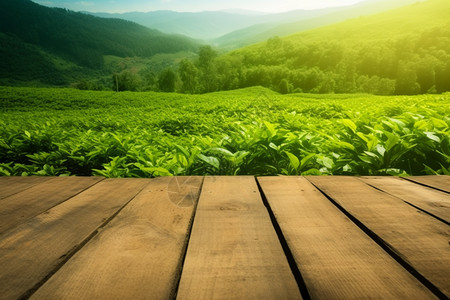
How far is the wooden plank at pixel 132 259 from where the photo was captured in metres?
0.74

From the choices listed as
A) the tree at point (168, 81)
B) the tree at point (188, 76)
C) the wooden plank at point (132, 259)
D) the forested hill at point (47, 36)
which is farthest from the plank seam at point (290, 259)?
the forested hill at point (47, 36)

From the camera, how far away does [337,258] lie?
2.90 feet

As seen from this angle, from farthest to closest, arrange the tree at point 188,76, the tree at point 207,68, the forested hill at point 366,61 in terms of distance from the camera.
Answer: the tree at point 188,76
the tree at point 207,68
the forested hill at point 366,61

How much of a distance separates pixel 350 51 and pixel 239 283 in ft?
305

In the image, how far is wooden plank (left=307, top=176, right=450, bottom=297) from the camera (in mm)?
843

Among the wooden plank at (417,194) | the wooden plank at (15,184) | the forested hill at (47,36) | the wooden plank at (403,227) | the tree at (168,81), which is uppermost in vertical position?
the forested hill at (47,36)

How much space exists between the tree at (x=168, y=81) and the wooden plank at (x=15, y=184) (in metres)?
79.3

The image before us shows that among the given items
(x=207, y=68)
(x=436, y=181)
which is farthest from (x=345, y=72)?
(x=436, y=181)

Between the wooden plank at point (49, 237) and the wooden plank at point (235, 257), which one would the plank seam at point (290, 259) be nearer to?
the wooden plank at point (235, 257)

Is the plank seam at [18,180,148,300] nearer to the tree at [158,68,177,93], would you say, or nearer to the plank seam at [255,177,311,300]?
the plank seam at [255,177,311,300]

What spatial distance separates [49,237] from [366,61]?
8837cm

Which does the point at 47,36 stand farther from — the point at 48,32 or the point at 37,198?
the point at 37,198

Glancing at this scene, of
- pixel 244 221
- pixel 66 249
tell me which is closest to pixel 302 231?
pixel 244 221

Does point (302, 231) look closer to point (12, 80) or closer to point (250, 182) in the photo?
point (250, 182)
